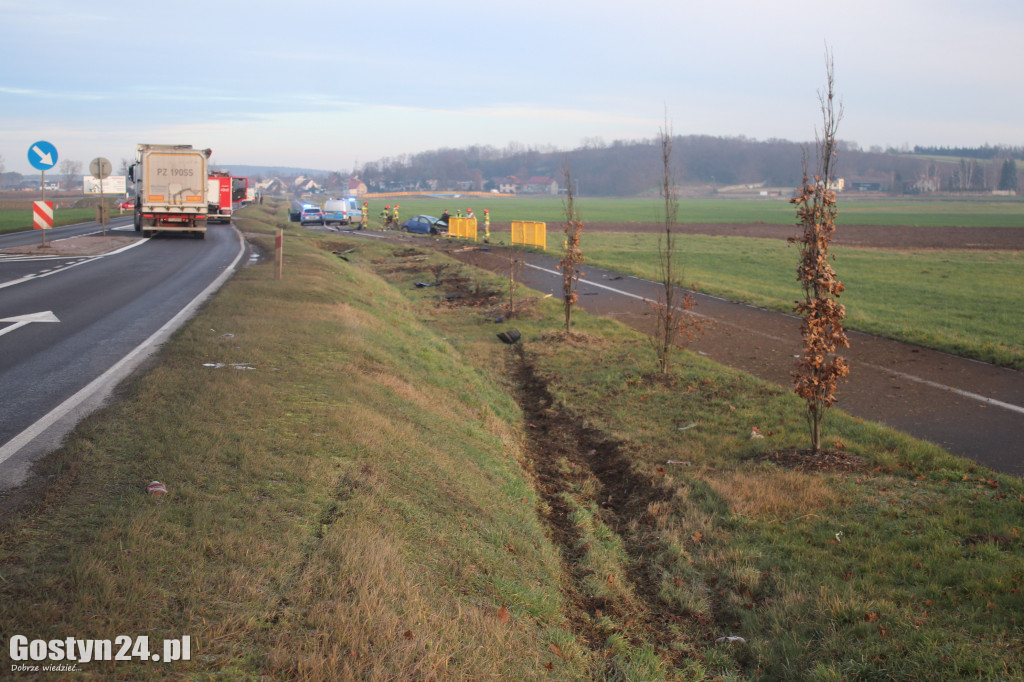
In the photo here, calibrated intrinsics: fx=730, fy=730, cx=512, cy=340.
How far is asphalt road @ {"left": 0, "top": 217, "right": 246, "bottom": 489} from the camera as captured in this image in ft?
21.3

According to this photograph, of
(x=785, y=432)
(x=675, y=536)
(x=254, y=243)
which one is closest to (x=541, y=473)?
(x=675, y=536)

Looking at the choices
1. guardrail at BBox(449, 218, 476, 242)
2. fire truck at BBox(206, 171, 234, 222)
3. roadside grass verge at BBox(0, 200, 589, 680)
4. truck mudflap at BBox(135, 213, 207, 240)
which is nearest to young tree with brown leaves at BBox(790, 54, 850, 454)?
roadside grass verge at BBox(0, 200, 589, 680)

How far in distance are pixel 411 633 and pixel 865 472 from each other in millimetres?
5502

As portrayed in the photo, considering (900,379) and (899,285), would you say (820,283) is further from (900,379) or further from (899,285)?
(899,285)

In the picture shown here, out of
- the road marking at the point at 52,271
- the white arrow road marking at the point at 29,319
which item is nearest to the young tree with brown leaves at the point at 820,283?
the white arrow road marking at the point at 29,319

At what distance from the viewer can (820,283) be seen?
7.61 m

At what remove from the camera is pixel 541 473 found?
843 centimetres

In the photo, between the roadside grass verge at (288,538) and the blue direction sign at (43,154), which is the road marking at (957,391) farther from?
the blue direction sign at (43,154)

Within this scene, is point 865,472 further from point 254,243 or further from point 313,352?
point 254,243

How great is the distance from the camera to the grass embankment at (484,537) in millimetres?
3715

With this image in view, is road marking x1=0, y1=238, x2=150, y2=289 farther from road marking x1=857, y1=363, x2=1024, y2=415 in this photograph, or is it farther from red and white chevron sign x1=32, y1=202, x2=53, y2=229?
road marking x1=857, y1=363, x2=1024, y2=415

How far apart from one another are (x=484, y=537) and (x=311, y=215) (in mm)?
53407

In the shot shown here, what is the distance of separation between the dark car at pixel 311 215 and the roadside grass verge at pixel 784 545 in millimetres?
48471

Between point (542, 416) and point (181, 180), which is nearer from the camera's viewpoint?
point (542, 416)
